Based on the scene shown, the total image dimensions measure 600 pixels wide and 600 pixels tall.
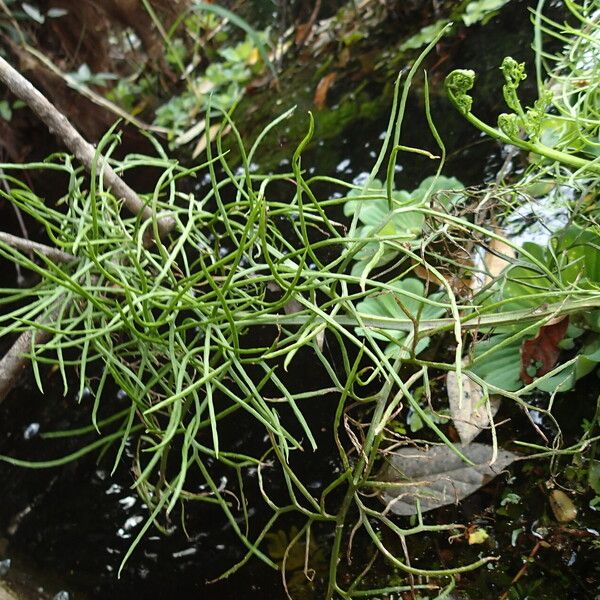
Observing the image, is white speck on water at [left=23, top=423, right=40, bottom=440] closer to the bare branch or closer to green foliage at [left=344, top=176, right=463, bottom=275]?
Answer: the bare branch

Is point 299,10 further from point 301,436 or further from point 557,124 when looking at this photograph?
point 301,436

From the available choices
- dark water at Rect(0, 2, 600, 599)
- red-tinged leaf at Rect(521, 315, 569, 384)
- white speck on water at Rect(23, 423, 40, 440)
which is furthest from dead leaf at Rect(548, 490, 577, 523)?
white speck on water at Rect(23, 423, 40, 440)

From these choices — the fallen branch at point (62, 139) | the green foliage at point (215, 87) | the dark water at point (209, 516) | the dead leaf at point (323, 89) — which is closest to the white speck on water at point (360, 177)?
the dark water at point (209, 516)

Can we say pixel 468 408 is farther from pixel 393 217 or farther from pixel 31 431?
pixel 31 431

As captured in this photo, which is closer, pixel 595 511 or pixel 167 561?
pixel 595 511

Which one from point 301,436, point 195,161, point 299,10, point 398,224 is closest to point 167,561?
point 301,436

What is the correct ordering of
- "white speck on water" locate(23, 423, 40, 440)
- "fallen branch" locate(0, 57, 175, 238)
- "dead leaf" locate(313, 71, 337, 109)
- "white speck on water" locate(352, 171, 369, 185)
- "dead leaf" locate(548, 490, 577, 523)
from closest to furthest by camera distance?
1. "dead leaf" locate(548, 490, 577, 523)
2. "fallen branch" locate(0, 57, 175, 238)
3. "white speck on water" locate(23, 423, 40, 440)
4. "white speck on water" locate(352, 171, 369, 185)
5. "dead leaf" locate(313, 71, 337, 109)

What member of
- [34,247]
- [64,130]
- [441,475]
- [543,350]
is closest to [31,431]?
[34,247]
